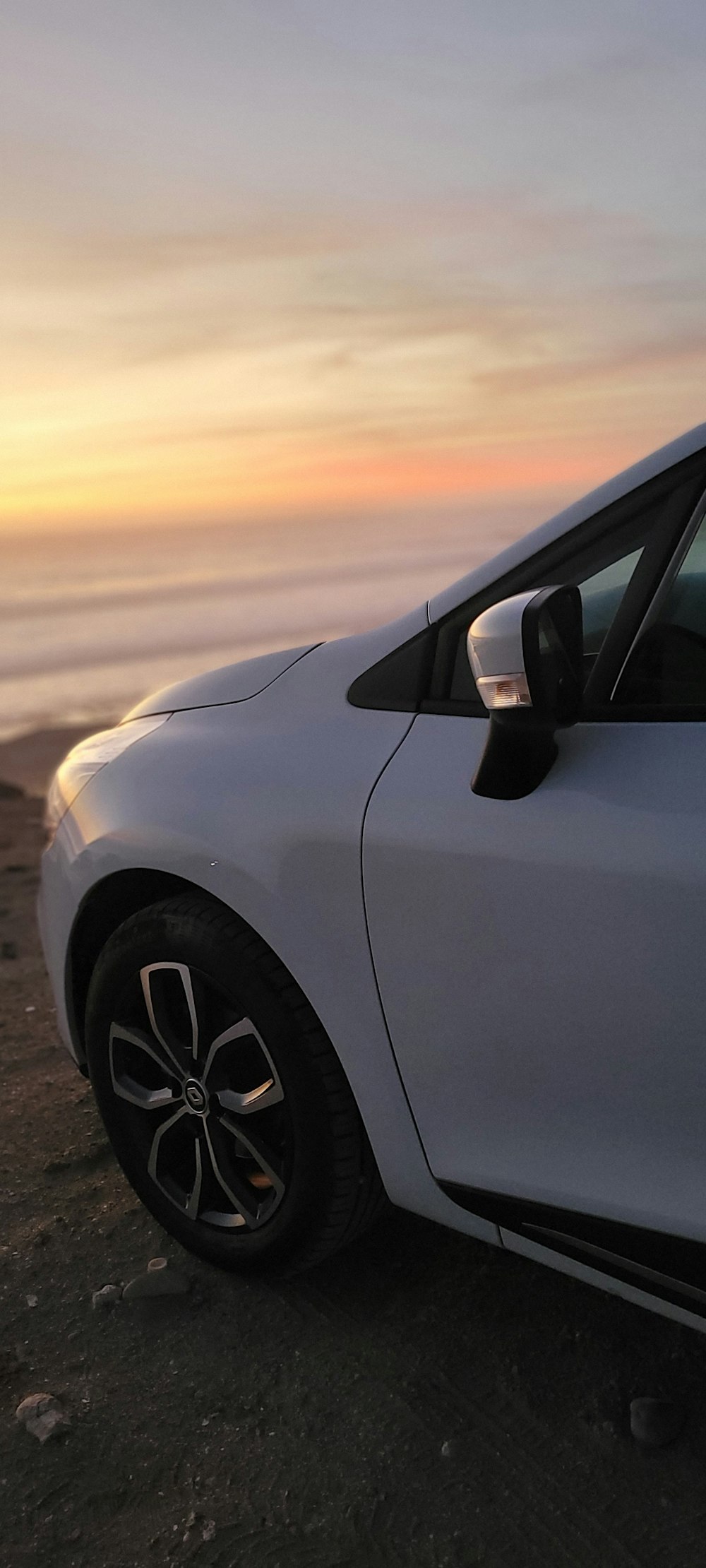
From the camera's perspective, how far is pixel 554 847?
166 cm

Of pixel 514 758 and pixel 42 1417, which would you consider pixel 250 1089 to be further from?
pixel 514 758

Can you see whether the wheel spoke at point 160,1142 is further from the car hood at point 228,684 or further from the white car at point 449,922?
the car hood at point 228,684

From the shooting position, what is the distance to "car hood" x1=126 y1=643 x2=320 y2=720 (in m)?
2.40

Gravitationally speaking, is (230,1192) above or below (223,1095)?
below

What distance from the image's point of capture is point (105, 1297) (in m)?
2.45

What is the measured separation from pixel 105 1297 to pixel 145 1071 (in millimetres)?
472

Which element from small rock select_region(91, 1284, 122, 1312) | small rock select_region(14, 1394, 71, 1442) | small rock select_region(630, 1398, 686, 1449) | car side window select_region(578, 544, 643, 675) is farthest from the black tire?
car side window select_region(578, 544, 643, 675)

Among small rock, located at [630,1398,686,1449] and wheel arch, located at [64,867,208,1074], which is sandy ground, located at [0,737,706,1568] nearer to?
small rock, located at [630,1398,686,1449]

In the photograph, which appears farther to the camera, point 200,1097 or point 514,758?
point 200,1097

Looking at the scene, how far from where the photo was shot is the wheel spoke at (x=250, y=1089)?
2.17 meters

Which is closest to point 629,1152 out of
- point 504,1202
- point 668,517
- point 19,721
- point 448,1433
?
point 504,1202

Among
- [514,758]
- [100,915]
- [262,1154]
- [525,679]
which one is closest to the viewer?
[525,679]

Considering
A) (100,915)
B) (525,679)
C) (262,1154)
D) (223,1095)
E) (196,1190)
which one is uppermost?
(525,679)

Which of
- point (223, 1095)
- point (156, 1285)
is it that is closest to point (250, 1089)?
point (223, 1095)
